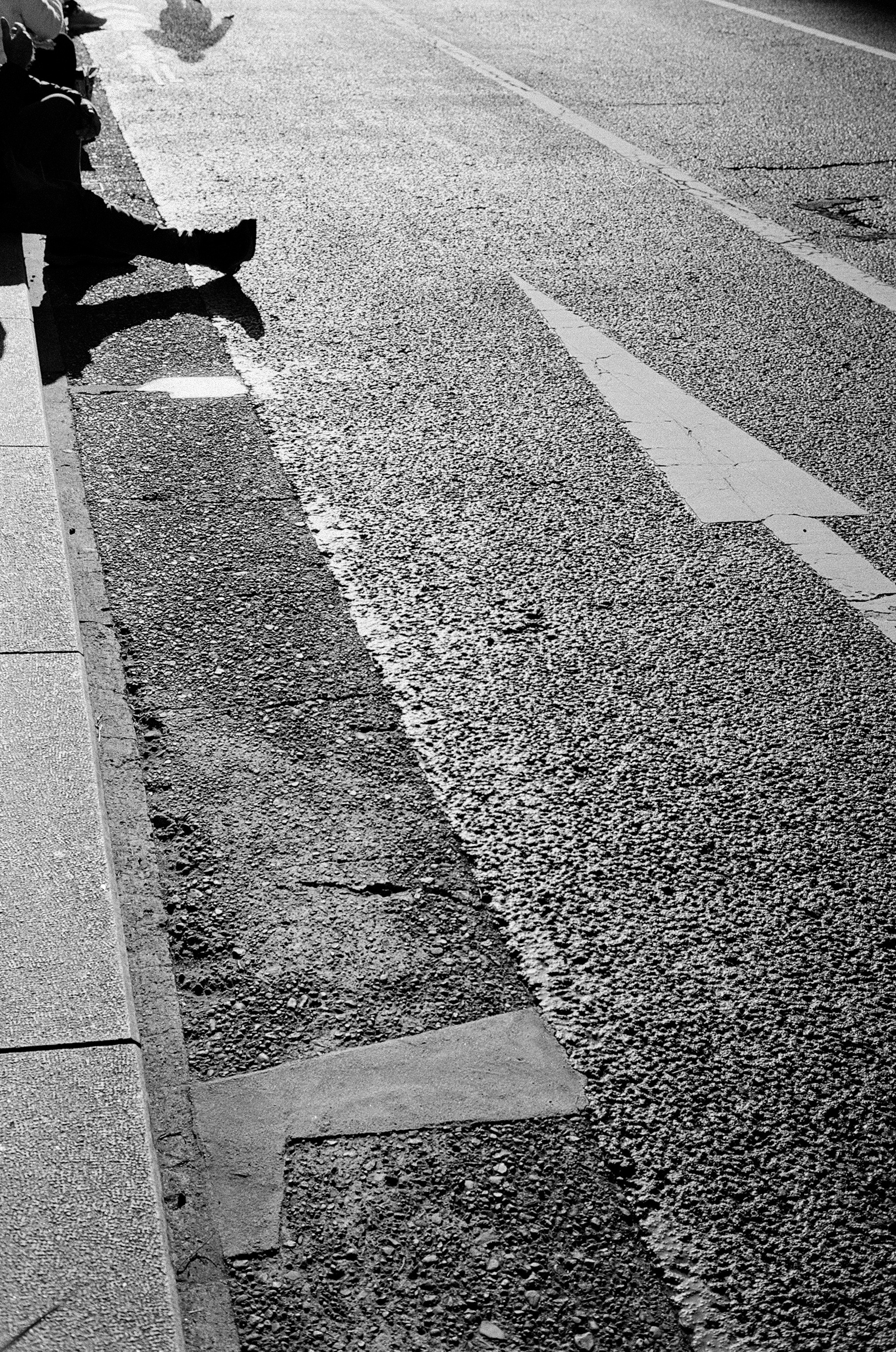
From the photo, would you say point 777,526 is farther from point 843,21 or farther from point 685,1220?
point 843,21

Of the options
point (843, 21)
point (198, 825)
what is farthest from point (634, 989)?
point (843, 21)

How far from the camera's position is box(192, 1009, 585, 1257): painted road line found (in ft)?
7.28

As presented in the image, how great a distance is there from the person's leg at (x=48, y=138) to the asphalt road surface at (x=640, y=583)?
41.3 inches

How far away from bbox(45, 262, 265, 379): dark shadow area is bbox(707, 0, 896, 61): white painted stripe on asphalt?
27.6 feet

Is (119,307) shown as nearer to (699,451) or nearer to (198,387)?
(198,387)

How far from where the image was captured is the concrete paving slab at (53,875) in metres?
2.24

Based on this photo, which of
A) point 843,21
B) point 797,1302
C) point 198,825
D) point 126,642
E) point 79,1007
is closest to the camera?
point 797,1302

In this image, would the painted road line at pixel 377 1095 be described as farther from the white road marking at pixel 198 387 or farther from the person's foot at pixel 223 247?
the person's foot at pixel 223 247

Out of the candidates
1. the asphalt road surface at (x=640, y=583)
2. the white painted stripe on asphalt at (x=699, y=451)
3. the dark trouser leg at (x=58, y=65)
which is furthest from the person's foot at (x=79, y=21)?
the white painted stripe on asphalt at (x=699, y=451)

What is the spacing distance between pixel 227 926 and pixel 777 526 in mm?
2471

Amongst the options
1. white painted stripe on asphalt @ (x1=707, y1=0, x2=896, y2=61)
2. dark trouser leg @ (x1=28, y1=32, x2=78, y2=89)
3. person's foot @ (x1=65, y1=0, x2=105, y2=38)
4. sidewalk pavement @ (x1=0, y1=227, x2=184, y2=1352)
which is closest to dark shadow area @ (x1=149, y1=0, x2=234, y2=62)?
person's foot @ (x1=65, y1=0, x2=105, y2=38)

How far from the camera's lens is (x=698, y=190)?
7750 mm

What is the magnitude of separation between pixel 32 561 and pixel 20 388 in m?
1.29

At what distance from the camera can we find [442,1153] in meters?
2.25
